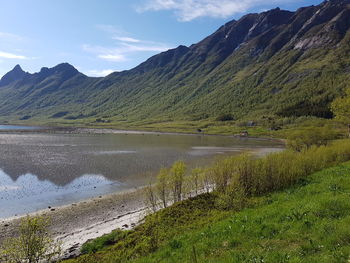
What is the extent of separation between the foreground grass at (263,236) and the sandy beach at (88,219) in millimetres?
4163

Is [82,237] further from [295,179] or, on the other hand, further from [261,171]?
[295,179]

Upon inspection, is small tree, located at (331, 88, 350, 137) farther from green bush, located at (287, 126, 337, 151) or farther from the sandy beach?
the sandy beach

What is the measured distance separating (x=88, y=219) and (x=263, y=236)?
24.8m

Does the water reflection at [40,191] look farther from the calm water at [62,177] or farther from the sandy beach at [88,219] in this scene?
the sandy beach at [88,219]

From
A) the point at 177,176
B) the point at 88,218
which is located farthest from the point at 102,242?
the point at 177,176

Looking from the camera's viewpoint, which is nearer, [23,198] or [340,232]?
[340,232]

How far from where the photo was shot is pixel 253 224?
55.7 ft

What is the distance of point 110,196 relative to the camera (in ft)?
142

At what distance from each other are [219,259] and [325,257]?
4.68 m

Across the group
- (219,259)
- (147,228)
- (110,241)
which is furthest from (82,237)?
(219,259)

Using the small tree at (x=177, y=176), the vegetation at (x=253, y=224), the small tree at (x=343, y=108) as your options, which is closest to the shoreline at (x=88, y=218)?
the vegetation at (x=253, y=224)

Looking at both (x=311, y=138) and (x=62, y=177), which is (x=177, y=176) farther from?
(x=311, y=138)

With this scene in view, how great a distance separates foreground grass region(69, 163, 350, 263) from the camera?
11833 millimetres

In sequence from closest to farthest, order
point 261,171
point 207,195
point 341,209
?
1. point 341,209
2. point 261,171
3. point 207,195
